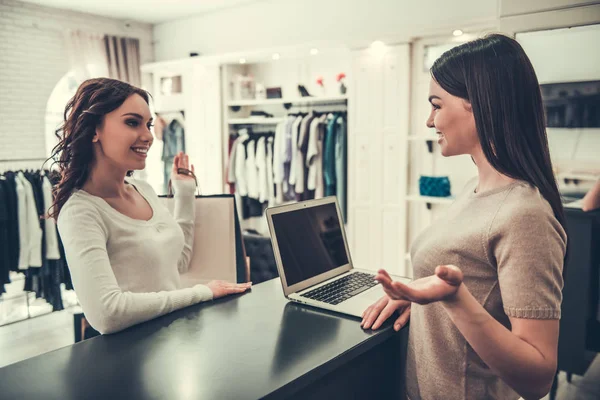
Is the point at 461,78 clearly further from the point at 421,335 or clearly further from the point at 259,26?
the point at 259,26

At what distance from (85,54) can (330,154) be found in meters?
3.59

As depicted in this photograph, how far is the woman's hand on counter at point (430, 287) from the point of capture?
76cm

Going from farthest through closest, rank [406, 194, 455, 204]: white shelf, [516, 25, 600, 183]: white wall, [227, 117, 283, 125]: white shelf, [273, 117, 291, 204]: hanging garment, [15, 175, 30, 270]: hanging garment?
[227, 117, 283, 125]: white shelf, [273, 117, 291, 204]: hanging garment, [406, 194, 455, 204]: white shelf, [15, 175, 30, 270]: hanging garment, [516, 25, 600, 183]: white wall

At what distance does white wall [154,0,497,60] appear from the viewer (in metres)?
4.14

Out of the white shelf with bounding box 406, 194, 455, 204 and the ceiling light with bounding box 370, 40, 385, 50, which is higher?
the ceiling light with bounding box 370, 40, 385, 50

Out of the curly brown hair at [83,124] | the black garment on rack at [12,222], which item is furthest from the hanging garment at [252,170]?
the curly brown hair at [83,124]

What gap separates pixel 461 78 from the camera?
0.99 m

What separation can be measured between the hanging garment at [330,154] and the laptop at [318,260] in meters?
3.04

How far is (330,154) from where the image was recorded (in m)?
4.66

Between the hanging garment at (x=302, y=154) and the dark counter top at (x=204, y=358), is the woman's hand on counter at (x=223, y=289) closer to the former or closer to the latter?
the dark counter top at (x=204, y=358)

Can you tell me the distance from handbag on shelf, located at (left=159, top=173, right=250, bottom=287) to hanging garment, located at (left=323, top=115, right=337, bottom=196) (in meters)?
2.93

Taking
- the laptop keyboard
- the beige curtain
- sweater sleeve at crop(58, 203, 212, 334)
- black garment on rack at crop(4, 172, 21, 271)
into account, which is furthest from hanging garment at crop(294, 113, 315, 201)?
sweater sleeve at crop(58, 203, 212, 334)

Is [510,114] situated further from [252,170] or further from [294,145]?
[252,170]

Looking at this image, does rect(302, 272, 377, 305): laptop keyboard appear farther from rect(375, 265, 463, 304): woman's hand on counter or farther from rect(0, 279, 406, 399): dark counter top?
rect(375, 265, 463, 304): woman's hand on counter
